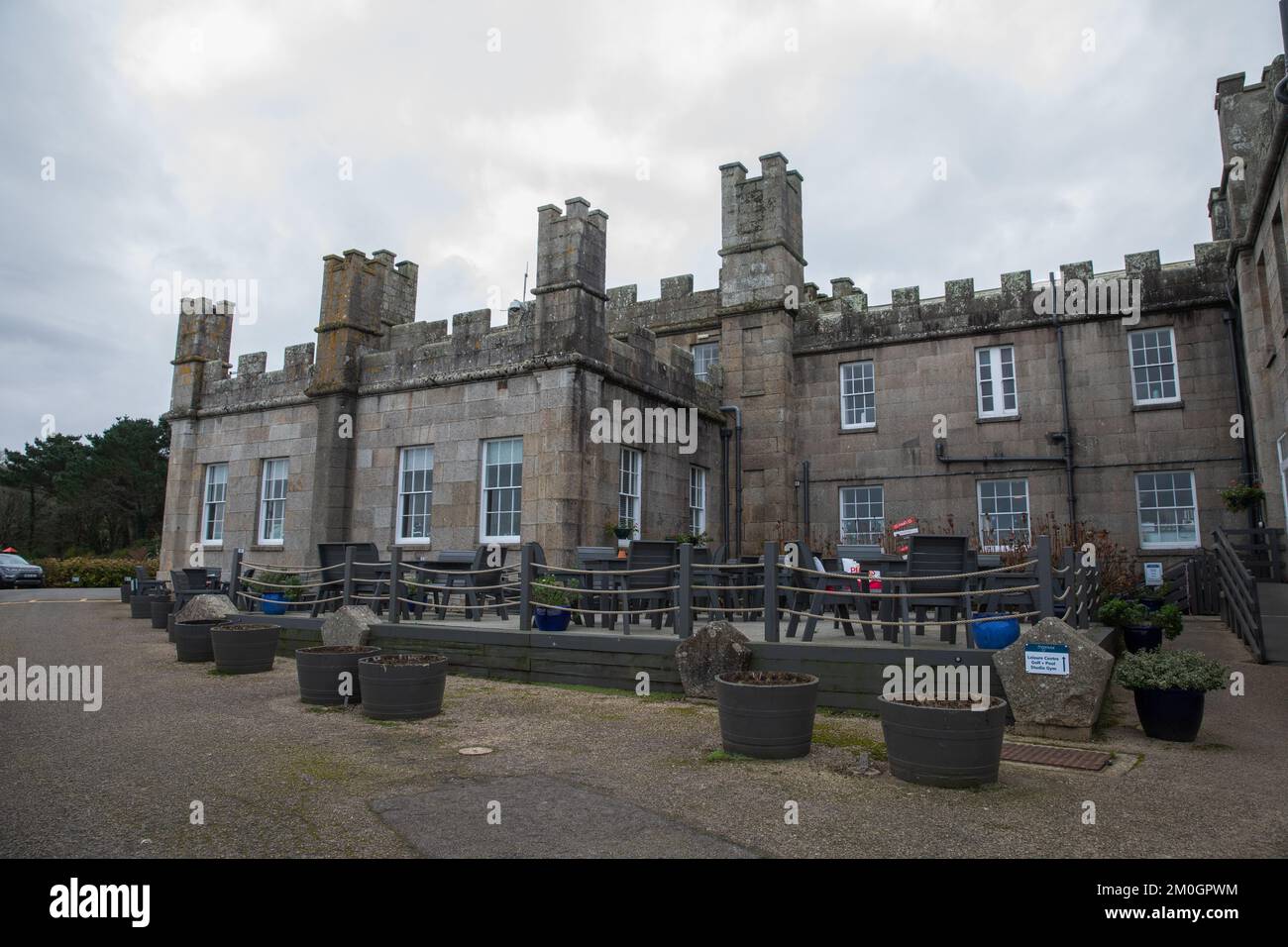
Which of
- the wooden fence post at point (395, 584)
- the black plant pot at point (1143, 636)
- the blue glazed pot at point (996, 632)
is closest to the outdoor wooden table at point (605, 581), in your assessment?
the wooden fence post at point (395, 584)

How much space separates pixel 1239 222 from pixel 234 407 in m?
20.3

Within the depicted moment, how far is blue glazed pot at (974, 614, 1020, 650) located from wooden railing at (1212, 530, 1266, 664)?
475 centimetres

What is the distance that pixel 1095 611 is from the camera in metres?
10.9

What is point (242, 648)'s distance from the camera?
396 inches

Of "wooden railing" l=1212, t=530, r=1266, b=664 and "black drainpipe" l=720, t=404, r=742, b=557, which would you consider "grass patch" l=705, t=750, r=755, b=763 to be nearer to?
"wooden railing" l=1212, t=530, r=1266, b=664

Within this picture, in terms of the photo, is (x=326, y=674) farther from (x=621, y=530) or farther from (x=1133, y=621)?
(x=1133, y=621)

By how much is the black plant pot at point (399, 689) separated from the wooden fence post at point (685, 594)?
250 centimetres

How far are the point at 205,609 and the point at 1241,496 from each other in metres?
17.1

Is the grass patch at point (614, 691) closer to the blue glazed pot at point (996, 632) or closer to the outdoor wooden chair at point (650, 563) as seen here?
the outdoor wooden chair at point (650, 563)

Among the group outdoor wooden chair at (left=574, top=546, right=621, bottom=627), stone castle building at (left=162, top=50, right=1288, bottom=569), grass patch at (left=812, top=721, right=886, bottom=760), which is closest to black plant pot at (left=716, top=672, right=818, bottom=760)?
grass patch at (left=812, top=721, right=886, bottom=760)

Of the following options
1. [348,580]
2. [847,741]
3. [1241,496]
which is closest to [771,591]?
[847,741]

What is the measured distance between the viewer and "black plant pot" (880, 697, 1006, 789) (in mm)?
5113
